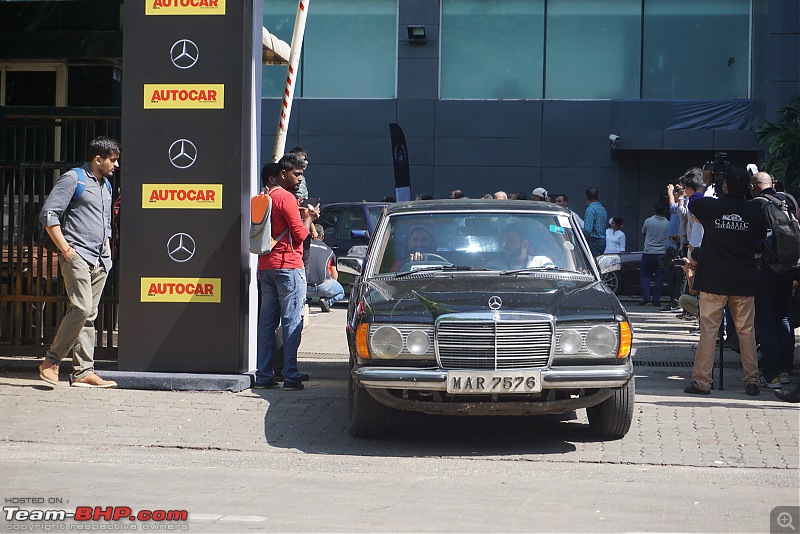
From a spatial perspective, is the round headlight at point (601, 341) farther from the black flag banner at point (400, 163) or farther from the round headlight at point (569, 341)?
the black flag banner at point (400, 163)

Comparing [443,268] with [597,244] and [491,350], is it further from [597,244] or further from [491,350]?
[597,244]

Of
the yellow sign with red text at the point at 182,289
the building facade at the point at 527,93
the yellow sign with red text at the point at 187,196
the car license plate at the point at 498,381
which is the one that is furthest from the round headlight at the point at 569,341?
the building facade at the point at 527,93

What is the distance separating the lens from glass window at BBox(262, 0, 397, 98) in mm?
27281

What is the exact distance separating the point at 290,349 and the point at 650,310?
1043 cm

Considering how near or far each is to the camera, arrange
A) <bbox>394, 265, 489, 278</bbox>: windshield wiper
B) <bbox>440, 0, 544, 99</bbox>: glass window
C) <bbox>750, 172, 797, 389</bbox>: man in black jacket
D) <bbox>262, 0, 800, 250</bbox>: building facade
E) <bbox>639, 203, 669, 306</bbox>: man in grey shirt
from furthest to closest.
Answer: <bbox>440, 0, 544, 99</bbox>: glass window
<bbox>262, 0, 800, 250</bbox>: building facade
<bbox>639, 203, 669, 306</bbox>: man in grey shirt
<bbox>750, 172, 797, 389</bbox>: man in black jacket
<bbox>394, 265, 489, 278</bbox>: windshield wiper

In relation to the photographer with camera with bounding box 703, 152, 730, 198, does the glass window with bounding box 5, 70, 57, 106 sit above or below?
above

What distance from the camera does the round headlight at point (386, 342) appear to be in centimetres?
710

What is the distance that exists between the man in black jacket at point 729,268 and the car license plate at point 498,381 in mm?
2910

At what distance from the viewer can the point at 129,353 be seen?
9547mm

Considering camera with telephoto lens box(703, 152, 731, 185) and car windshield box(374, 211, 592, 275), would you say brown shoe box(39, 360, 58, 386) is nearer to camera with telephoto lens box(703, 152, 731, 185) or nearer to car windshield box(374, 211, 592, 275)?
car windshield box(374, 211, 592, 275)

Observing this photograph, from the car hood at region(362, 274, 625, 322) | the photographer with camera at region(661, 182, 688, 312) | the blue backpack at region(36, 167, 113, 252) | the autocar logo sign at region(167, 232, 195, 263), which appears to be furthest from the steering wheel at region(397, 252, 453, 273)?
the photographer with camera at region(661, 182, 688, 312)

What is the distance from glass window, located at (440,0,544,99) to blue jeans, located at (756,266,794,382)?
1752 centimetres

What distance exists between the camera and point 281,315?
946cm

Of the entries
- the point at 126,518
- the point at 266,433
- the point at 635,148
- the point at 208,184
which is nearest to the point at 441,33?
the point at 635,148
